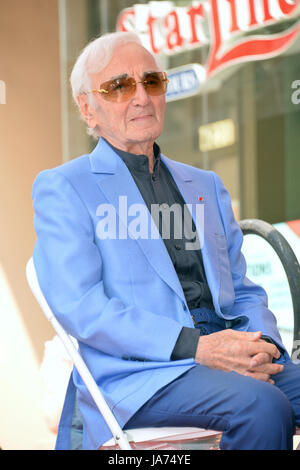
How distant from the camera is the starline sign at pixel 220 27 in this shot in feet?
16.3

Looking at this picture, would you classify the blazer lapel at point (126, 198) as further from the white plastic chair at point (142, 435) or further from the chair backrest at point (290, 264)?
the chair backrest at point (290, 264)

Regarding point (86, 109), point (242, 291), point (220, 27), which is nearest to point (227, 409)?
point (242, 291)

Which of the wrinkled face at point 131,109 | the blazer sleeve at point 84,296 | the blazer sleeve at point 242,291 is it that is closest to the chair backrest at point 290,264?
the blazer sleeve at point 242,291

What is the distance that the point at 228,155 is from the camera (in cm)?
543

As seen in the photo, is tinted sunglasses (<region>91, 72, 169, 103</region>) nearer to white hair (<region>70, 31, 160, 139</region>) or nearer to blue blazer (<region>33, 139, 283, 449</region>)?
white hair (<region>70, 31, 160, 139</region>)

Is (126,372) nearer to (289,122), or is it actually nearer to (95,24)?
(289,122)

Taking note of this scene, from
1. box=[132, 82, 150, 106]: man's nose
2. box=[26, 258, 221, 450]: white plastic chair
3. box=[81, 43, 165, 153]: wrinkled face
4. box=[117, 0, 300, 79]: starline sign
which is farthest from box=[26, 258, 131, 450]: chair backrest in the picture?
box=[117, 0, 300, 79]: starline sign

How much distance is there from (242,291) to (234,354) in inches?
19.3

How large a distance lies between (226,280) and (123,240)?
40 centimetres

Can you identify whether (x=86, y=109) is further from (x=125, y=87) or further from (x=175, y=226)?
(x=175, y=226)

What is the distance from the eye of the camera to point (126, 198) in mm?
2281

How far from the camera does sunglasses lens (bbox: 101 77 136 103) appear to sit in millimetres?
Answer: 2469

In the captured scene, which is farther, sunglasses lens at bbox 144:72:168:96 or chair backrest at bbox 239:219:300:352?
chair backrest at bbox 239:219:300:352

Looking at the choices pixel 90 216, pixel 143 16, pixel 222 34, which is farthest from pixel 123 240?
pixel 143 16
